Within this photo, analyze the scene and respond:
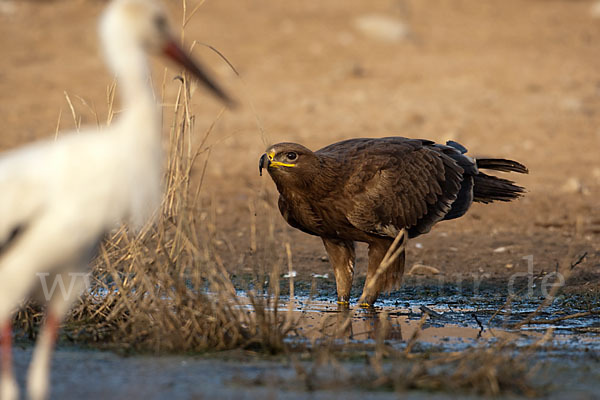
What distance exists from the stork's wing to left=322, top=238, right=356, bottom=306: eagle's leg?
35 cm

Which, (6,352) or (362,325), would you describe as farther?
(362,325)

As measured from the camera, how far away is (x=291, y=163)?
639 cm

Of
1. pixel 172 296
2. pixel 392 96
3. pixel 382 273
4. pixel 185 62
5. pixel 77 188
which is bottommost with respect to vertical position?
pixel 172 296

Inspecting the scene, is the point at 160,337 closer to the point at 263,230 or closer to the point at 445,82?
the point at 263,230

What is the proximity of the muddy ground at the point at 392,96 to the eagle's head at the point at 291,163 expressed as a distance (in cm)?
98

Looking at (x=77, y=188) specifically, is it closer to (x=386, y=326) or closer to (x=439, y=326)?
(x=386, y=326)

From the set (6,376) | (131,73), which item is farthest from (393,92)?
(6,376)

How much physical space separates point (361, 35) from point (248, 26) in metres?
2.36

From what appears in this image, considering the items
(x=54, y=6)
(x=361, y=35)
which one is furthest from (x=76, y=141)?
(x=54, y=6)

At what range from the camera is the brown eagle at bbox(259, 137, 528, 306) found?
6441 mm

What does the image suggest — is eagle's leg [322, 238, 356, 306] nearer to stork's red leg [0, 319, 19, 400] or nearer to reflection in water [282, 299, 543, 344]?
reflection in water [282, 299, 543, 344]

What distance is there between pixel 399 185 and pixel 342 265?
0.71 m

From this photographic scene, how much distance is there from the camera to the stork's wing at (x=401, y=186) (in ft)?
21.4

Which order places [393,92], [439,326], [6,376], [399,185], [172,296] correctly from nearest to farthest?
[6,376] → [172,296] → [439,326] → [399,185] → [393,92]
